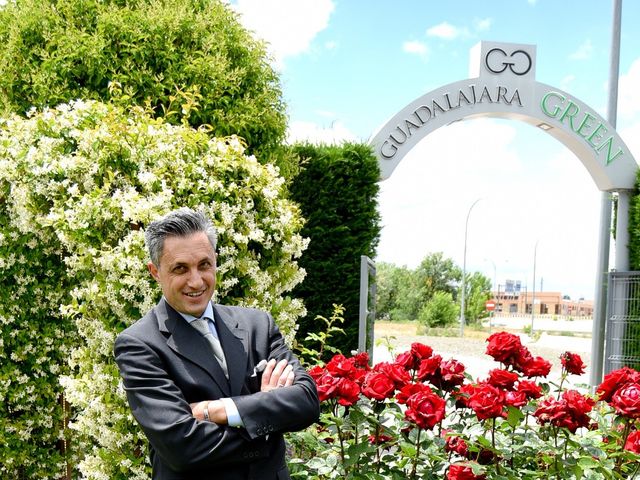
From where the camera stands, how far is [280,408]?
2193mm

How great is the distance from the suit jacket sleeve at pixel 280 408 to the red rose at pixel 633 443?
1.67m

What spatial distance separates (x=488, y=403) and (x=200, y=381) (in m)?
1.20

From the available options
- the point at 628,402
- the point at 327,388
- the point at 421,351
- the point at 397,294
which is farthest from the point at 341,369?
the point at 397,294

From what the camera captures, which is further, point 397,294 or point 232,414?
point 397,294

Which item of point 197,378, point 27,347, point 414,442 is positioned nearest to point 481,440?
point 414,442

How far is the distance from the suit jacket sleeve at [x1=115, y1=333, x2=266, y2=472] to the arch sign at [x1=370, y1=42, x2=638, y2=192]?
22.2ft

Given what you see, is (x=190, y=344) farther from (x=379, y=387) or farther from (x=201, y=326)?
(x=379, y=387)

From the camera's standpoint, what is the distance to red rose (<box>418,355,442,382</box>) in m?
3.12

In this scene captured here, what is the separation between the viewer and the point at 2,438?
493cm

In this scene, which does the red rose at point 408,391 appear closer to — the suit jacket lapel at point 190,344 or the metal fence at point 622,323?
the suit jacket lapel at point 190,344

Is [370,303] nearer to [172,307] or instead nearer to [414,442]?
[414,442]

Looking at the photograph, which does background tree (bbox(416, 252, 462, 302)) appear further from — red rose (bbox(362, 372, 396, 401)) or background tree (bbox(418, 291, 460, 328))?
red rose (bbox(362, 372, 396, 401))

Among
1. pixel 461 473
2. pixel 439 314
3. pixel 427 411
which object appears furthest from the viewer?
pixel 439 314

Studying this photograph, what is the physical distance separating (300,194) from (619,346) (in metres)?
5.94
